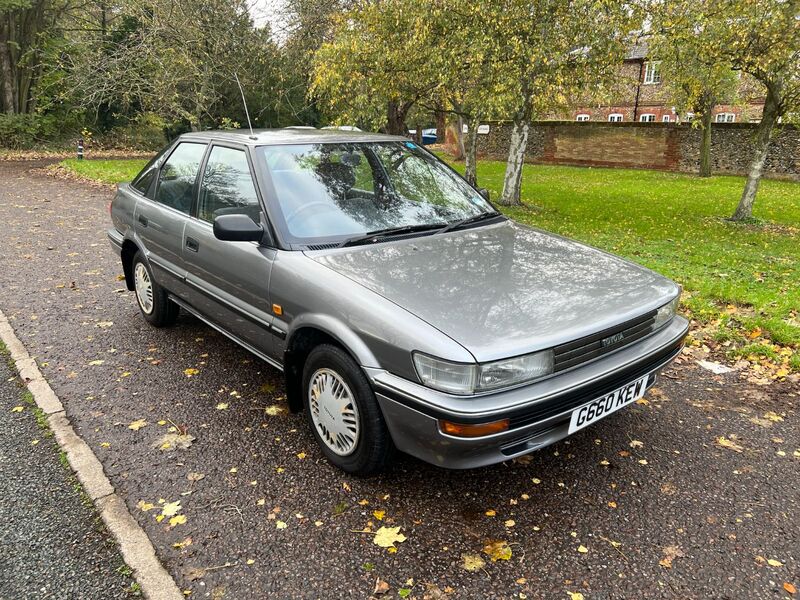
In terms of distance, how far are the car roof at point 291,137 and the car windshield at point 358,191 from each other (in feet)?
0.22

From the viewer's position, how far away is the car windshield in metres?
3.41

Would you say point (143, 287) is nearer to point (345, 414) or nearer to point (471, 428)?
point (345, 414)

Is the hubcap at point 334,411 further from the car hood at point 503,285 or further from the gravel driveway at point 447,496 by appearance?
the car hood at point 503,285

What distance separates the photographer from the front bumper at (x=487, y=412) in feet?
7.98

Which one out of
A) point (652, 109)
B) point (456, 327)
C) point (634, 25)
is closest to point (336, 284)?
point (456, 327)

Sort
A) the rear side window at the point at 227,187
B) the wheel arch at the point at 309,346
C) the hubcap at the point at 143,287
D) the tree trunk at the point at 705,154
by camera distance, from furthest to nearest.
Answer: the tree trunk at the point at 705,154 → the hubcap at the point at 143,287 → the rear side window at the point at 227,187 → the wheel arch at the point at 309,346

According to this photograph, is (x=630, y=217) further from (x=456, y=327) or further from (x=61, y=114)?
(x=61, y=114)

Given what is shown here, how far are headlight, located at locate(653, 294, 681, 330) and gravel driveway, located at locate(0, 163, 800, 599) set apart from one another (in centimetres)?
76

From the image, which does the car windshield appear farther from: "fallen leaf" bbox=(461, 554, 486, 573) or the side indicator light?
"fallen leaf" bbox=(461, 554, 486, 573)

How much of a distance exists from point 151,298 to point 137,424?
1663 mm

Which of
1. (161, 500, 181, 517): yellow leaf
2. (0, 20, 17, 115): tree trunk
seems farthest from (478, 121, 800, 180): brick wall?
(161, 500, 181, 517): yellow leaf

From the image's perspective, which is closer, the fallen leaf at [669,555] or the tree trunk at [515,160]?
the fallen leaf at [669,555]

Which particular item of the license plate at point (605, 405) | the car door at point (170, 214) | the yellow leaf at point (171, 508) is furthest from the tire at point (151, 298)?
the license plate at point (605, 405)

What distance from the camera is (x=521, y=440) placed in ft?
8.43
